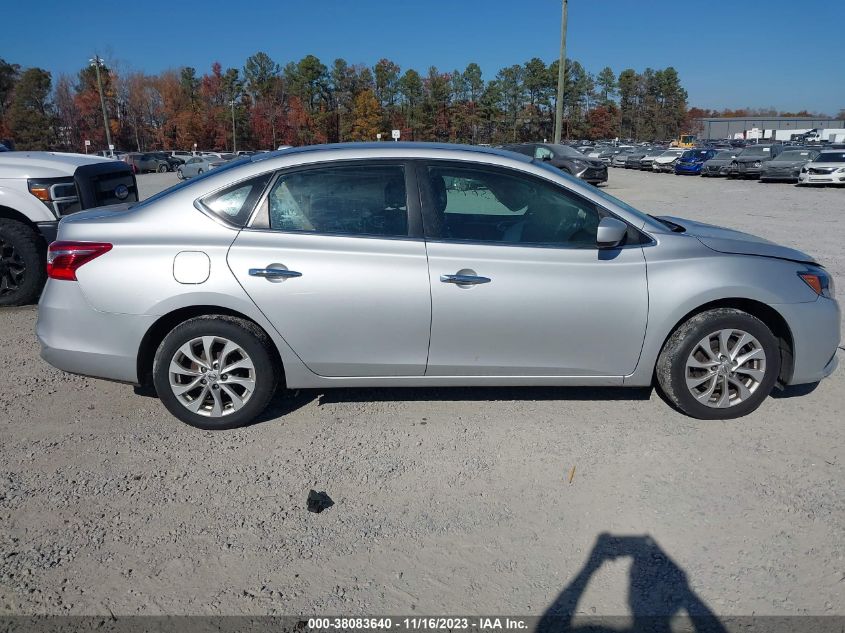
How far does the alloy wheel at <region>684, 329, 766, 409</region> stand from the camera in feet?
12.8

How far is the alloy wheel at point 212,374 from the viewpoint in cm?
377

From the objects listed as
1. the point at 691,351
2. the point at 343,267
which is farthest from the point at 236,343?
the point at 691,351

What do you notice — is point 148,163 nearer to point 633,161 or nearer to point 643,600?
point 633,161

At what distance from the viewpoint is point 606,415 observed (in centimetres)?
413

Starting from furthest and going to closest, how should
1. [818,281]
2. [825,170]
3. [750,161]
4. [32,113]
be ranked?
[32,113], [750,161], [825,170], [818,281]

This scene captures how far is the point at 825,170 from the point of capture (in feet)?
81.9

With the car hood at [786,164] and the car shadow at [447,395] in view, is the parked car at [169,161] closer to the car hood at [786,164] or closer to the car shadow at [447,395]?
the car hood at [786,164]

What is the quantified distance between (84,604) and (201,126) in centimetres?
9299

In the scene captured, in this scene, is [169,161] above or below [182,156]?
below

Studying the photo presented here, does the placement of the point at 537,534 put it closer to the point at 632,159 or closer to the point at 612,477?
the point at 612,477

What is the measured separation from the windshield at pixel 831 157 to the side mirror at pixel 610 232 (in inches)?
1056

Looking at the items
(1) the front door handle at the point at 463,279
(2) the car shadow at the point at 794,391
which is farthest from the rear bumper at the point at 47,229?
(2) the car shadow at the point at 794,391

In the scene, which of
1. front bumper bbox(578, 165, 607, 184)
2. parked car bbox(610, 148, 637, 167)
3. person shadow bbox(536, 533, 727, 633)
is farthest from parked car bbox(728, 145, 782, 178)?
person shadow bbox(536, 533, 727, 633)

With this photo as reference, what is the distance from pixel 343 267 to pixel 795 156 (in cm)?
3072
